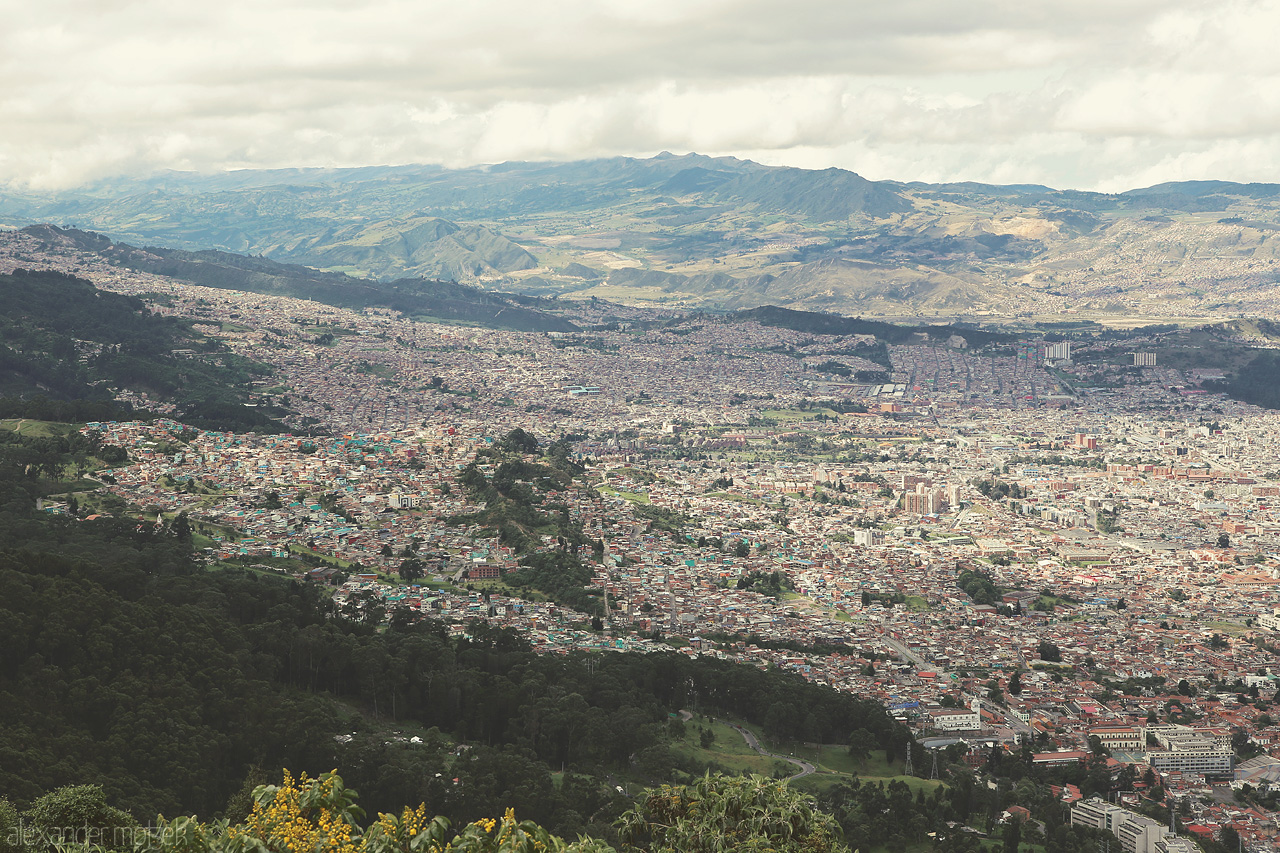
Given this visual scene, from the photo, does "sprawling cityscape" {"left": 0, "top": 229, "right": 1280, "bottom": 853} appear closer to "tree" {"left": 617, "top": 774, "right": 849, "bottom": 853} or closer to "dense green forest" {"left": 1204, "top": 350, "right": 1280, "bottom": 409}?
"dense green forest" {"left": 1204, "top": 350, "right": 1280, "bottom": 409}

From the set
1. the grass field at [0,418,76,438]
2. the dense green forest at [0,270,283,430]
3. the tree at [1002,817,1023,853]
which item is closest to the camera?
the tree at [1002,817,1023,853]

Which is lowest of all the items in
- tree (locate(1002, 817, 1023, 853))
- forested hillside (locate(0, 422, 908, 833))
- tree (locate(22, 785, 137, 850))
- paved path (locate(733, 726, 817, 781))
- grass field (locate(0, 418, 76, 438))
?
paved path (locate(733, 726, 817, 781))

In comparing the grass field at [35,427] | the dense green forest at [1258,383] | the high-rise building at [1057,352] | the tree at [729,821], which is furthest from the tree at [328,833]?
the high-rise building at [1057,352]

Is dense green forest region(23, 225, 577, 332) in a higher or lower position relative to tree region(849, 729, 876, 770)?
higher

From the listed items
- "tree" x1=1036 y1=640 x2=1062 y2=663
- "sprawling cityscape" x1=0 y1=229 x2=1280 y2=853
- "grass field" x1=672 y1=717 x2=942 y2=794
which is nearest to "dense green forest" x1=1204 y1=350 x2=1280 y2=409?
"sprawling cityscape" x1=0 y1=229 x2=1280 y2=853

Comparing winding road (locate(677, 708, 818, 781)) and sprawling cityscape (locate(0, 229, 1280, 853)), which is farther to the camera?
sprawling cityscape (locate(0, 229, 1280, 853))

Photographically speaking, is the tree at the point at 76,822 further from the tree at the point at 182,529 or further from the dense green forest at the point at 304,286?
the dense green forest at the point at 304,286

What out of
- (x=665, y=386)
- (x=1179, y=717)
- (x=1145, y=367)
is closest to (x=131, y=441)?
(x=1179, y=717)
